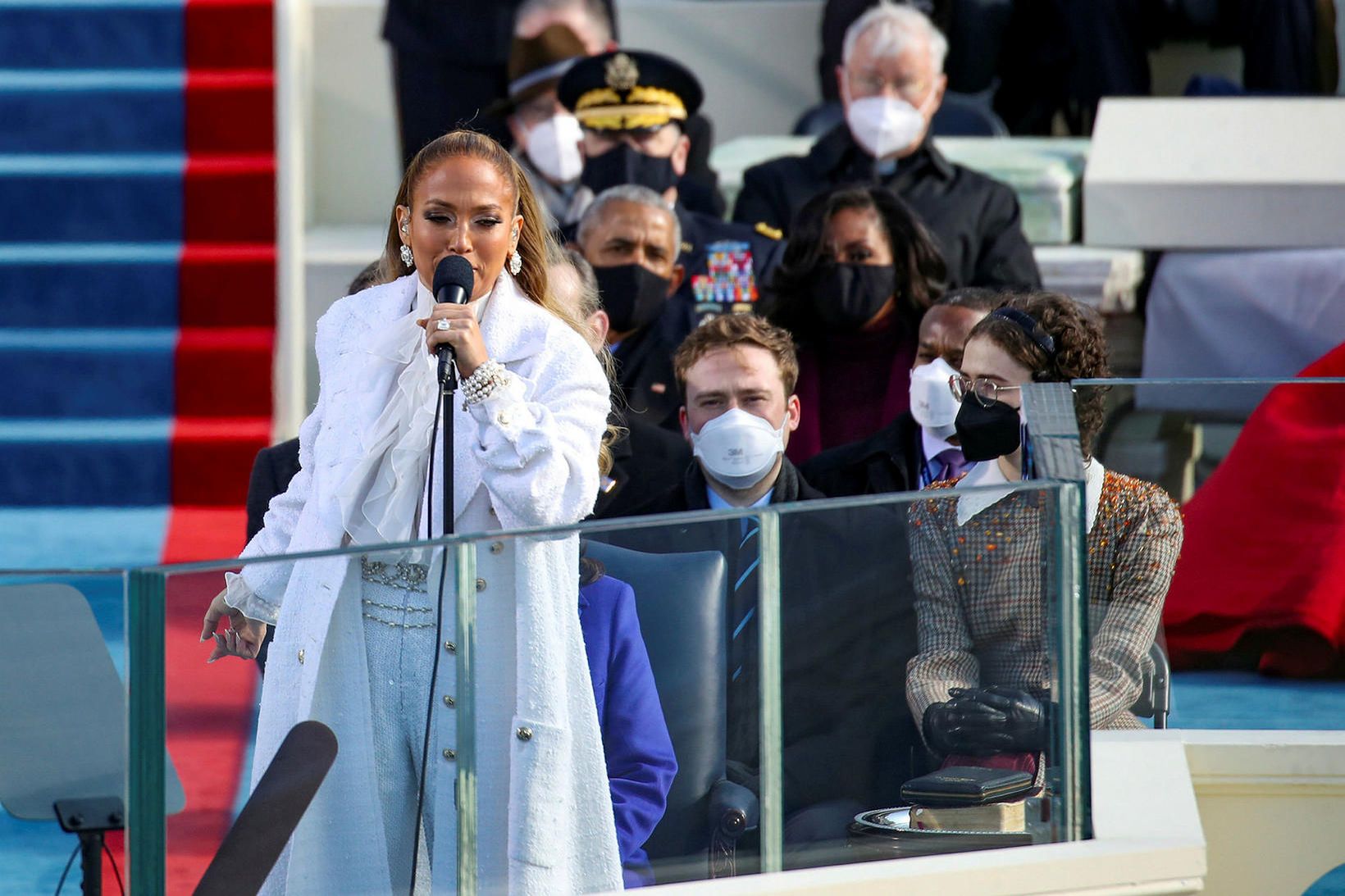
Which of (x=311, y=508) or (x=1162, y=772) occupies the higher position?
(x=311, y=508)

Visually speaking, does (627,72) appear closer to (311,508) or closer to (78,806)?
(311,508)

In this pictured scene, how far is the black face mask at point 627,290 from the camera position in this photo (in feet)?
14.6

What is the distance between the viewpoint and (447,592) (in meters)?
2.24

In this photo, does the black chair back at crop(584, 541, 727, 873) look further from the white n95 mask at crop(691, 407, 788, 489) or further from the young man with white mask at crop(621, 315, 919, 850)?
the white n95 mask at crop(691, 407, 788, 489)

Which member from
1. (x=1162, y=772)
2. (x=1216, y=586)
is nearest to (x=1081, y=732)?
(x=1162, y=772)

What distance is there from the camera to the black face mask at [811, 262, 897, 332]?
444 cm

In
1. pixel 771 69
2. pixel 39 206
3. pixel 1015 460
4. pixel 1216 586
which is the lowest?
pixel 1216 586

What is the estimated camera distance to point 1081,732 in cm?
251

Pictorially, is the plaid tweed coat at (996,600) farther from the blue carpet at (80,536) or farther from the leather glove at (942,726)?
the blue carpet at (80,536)

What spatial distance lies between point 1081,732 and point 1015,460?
1.26 feet

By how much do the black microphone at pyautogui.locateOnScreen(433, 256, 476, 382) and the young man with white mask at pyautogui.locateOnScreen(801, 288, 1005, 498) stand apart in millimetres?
1548

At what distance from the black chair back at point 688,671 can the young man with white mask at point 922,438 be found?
1539mm

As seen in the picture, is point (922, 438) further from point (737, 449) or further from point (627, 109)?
point (627, 109)

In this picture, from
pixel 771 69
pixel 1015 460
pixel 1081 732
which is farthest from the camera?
pixel 771 69
